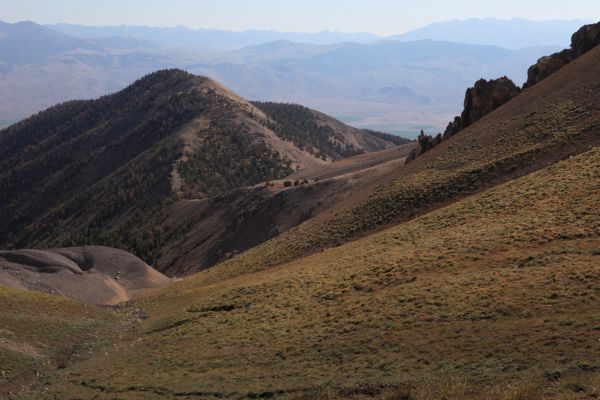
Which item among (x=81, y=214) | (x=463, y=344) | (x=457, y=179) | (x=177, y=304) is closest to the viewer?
→ (x=463, y=344)

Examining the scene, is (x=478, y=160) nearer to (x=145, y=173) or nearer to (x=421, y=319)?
(x=421, y=319)

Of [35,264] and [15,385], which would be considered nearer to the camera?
[15,385]

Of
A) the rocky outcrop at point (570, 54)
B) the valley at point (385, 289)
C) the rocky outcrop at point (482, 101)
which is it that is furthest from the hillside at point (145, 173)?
the rocky outcrop at point (570, 54)

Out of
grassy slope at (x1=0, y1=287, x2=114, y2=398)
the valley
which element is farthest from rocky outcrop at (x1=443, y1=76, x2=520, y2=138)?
grassy slope at (x1=0, y1=287, x2=114, y2=398)

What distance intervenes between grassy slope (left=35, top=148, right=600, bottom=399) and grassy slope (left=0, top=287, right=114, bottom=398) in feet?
6.97

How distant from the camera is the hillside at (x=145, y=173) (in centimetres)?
12200

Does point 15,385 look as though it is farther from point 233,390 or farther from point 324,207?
point 324,207

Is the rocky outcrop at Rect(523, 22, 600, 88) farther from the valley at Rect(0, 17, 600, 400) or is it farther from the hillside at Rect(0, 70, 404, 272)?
the hillside at Rect(0, 70, 404, 272)

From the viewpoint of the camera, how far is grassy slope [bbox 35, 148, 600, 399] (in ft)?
68.8

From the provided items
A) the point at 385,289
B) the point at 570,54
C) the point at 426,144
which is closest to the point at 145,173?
the point at 426,144

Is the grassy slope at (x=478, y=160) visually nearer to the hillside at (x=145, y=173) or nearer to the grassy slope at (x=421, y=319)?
the grassy slope at (x=421, y=319)

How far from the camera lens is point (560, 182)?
38219 mm

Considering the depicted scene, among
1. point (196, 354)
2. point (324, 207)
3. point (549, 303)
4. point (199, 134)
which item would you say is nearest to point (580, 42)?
point (324, 207)

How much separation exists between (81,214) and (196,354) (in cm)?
11935
